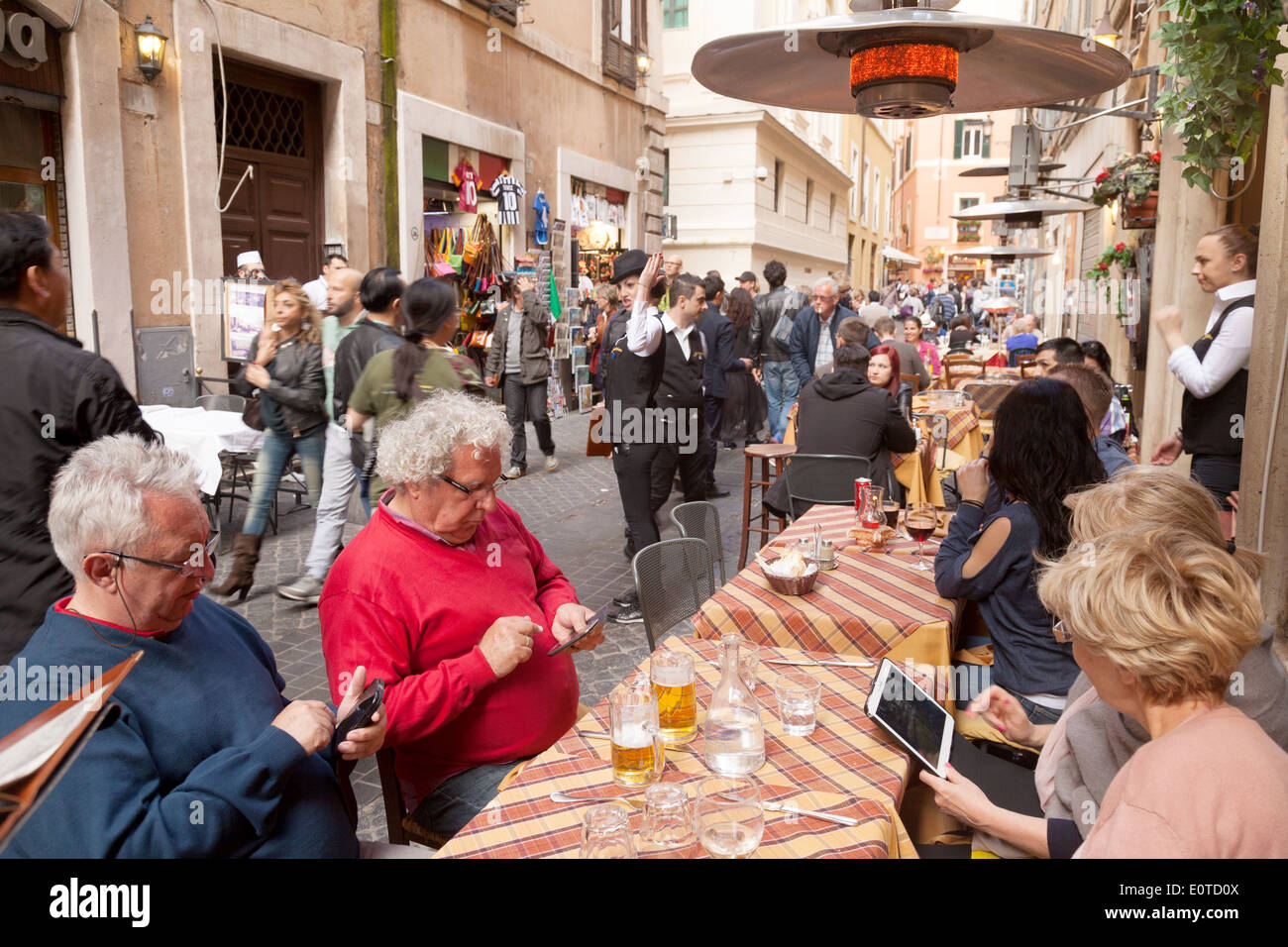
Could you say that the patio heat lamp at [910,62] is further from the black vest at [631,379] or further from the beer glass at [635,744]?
the black vest at [631,379]

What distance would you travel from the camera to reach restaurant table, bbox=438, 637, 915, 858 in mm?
1838

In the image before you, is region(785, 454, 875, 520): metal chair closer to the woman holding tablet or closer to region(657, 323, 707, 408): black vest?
region(657, 323, 707, 408): black vest

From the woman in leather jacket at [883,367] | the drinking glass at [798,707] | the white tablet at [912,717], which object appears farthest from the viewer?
the woman in leather jacket at [883,367]

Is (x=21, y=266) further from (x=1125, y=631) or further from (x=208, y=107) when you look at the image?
(x=208, y=107)

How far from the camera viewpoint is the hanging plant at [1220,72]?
3.93 metres

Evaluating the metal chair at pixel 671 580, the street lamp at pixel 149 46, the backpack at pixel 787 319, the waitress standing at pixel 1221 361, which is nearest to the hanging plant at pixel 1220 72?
the waitress standing at pixel 1221 361

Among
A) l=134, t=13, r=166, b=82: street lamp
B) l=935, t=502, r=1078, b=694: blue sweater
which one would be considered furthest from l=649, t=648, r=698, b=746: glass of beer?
l=134, t=13, r=166, b=82: street lamp

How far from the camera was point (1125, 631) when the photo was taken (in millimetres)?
1682

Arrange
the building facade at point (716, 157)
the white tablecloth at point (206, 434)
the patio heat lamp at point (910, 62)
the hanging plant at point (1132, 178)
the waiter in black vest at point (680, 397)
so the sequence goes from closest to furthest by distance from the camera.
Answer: the patio heat lamp at point (910, 62) → the waiter in black vest at point (680, 397) → the white tablecloth at point (206, 434) → the hanging plant at point (1132, 178) → the building facade at point (716, 157)

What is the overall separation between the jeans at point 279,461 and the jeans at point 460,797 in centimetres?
369

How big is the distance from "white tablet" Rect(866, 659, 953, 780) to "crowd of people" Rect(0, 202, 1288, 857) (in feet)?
0.25

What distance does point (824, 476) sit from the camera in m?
5.61

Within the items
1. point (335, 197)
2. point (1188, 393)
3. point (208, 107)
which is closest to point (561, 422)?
point (335, 197)
